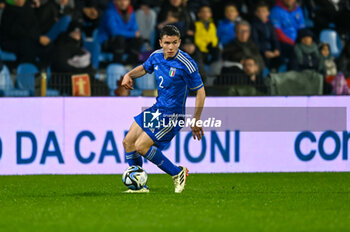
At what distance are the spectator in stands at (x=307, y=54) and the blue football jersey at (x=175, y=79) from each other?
7.47 m

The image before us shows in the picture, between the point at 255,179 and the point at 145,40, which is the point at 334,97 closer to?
the point at 255,179

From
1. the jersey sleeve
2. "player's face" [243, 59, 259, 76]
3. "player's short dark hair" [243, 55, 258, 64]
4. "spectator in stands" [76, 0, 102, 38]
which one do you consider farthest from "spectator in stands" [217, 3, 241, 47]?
the jersey sleeve

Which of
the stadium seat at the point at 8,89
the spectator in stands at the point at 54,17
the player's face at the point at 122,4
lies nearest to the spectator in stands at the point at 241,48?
the player's face at the point at 122,4

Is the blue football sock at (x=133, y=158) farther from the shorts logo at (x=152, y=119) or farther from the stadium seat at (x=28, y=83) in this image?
the stadium seat at (x=28, y=83)

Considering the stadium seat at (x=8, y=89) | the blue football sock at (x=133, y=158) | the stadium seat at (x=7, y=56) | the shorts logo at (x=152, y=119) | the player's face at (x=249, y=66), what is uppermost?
the stadium seat at (x=7, y=56)

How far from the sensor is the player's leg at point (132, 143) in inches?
395

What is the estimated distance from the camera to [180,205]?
879 centimetres

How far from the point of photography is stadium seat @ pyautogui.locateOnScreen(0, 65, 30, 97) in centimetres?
1401

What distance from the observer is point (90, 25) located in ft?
57.0

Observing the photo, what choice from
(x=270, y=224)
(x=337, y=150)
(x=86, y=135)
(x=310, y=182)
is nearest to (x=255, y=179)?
(x=310, y=182)

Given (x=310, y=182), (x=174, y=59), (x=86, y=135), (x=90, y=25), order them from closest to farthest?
(x=174, y=59), (x=310, y=182), (x=86, y=135), (x=90, y=25)

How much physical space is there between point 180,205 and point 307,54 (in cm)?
913

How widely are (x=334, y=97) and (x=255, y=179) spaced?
7.95ft

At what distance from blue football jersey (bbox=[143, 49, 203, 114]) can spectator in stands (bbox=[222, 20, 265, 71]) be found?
695 cm
